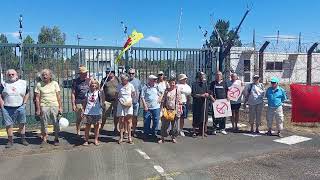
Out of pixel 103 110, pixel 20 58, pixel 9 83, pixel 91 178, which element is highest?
pixel 20 58

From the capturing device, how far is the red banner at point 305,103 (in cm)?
1160

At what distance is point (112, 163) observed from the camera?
7562mm

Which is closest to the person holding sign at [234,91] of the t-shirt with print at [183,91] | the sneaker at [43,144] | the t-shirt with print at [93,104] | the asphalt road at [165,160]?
the asphalt road at [165,160]

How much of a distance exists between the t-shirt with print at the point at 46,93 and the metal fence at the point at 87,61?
5.14ft

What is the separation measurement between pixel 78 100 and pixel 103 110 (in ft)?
2.29

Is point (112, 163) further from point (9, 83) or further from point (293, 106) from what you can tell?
point (293, 106)

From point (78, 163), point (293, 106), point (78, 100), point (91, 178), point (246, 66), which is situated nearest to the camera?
point (91, 178)

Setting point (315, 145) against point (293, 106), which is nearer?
point (315, 145)

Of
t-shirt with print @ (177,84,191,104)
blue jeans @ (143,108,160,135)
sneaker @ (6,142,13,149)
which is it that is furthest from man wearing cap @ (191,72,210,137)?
sneaker @ (6,142,13,149)

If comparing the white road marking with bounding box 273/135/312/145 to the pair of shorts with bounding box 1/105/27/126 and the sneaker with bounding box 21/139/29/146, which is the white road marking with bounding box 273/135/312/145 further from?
the pair of shorts with bounding box 1/105/27/126

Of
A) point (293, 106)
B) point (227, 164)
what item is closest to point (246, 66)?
point (293, 106)

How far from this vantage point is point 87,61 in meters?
11.2

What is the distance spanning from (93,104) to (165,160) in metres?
2.05

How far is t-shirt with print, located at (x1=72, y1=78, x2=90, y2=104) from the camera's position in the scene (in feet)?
29.5
